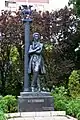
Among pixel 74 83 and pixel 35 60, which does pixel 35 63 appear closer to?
pixel 35 60

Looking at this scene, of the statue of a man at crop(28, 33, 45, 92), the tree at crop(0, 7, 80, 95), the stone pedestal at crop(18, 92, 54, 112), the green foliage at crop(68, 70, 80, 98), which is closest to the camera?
the stone pedestal at crop(18, 92, 54, 112)

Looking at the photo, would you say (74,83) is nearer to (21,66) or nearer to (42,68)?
(21,66)

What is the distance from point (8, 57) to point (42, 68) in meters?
8.17

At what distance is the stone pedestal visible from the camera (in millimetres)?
13125

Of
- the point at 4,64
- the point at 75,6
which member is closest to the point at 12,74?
the point at 4,64

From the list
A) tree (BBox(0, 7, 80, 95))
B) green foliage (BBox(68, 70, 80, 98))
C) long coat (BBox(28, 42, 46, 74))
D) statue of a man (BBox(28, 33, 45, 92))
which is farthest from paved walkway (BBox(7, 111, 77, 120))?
tree (BBox(0, 7, 80, 95))

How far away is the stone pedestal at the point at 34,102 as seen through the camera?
13.1 metres

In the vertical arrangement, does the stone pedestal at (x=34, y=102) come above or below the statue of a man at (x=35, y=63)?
below

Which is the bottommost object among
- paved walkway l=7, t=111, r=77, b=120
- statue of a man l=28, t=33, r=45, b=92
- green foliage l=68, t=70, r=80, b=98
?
green foliage l=68, t=70, r=80, b=98

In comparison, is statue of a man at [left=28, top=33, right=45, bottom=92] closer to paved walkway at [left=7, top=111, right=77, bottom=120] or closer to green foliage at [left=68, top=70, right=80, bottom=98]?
paved walkway at [left=7, top=111, right=77, bottom=120]

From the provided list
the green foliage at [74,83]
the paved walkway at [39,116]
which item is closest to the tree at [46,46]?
the green foliage at [74,83]

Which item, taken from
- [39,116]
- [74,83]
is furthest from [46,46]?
[39,116]

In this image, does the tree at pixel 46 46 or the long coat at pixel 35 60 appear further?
the tree at pixel 46 46

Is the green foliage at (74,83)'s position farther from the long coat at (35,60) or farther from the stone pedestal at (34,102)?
the stone pedestal at (34,102)
